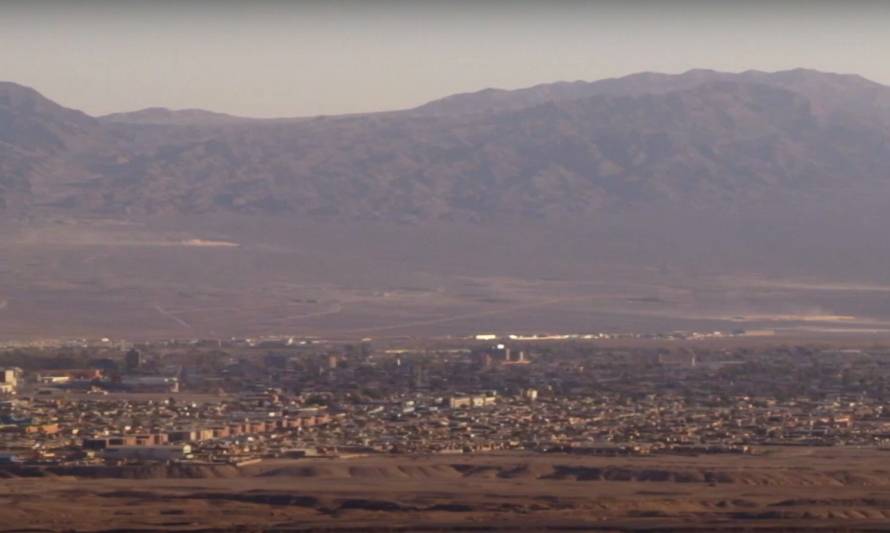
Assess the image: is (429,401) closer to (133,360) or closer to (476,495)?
(133,360)

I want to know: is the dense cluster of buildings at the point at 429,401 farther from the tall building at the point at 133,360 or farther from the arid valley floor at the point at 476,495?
the arid valley floor at the point at 476,495

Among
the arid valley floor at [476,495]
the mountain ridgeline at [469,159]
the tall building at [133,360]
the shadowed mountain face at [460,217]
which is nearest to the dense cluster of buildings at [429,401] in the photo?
the tall building at [133,360]

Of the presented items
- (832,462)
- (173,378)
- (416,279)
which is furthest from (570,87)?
(832,462)

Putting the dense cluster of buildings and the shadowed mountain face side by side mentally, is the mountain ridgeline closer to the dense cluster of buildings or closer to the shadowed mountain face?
the shadowed mountain face

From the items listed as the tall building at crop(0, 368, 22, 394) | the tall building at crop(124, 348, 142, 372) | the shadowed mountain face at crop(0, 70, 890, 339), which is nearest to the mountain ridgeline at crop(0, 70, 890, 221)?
the shadowed mountain face at crop(0, 70, 890, 339)

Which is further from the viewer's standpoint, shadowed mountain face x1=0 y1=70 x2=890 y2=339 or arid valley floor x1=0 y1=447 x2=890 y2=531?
shadowed mountain face x1=0 y1=70 x2=890 y2=339

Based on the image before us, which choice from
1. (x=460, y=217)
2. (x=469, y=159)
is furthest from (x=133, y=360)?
(x=469, y=159)

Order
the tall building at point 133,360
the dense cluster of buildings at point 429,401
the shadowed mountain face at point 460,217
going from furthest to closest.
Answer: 1. the shadowed mountain face at point 460,217
2. the tall building at point 133,360
3. the dense cluster of buildings at point 429,401
